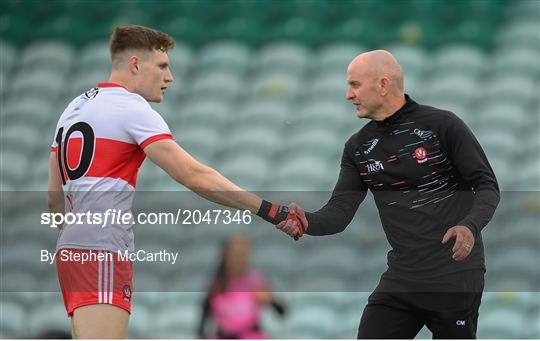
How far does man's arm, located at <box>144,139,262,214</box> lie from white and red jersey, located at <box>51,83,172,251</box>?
5 centimetres

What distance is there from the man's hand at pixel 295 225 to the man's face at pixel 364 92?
0.56m

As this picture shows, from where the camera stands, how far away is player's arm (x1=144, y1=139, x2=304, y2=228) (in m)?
4.92

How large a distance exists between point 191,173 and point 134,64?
563 millimetres

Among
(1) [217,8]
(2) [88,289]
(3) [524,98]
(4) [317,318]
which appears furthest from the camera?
(1) [217,8]

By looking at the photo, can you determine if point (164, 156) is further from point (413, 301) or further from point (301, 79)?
point (301, 79)

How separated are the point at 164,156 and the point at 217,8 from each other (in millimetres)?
8329

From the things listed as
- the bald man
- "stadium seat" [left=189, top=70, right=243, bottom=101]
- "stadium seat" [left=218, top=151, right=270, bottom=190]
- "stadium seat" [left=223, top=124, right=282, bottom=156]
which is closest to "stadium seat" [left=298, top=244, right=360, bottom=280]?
"stadium seat" [left=218, top=151, right=270, bottom=190]

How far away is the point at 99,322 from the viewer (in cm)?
475

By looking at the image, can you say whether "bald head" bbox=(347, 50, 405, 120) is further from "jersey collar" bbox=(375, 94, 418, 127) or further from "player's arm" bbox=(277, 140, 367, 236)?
"player's arm" bbox=(277, 140, 367, 236)

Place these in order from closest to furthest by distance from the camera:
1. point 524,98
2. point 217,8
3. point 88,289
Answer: point 88,289 → point 524,98 → point 217,8

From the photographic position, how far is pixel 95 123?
16.2 feet

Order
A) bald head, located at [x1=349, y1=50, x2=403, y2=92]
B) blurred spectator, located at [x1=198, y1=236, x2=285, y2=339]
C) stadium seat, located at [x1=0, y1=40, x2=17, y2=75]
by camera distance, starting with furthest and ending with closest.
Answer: stadium seat, located at [x1=0, y1=40, x2=17, y2=75], blurred spectator, located at [x1=198, y1=236, x2=285, y2=339], bald head, located at [x1=349, y1=50, x2=403, y2=92]

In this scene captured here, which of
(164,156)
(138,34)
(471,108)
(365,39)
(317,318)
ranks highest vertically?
(365,39)

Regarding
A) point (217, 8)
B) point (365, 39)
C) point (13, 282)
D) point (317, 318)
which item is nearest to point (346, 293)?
point (317, 318)
